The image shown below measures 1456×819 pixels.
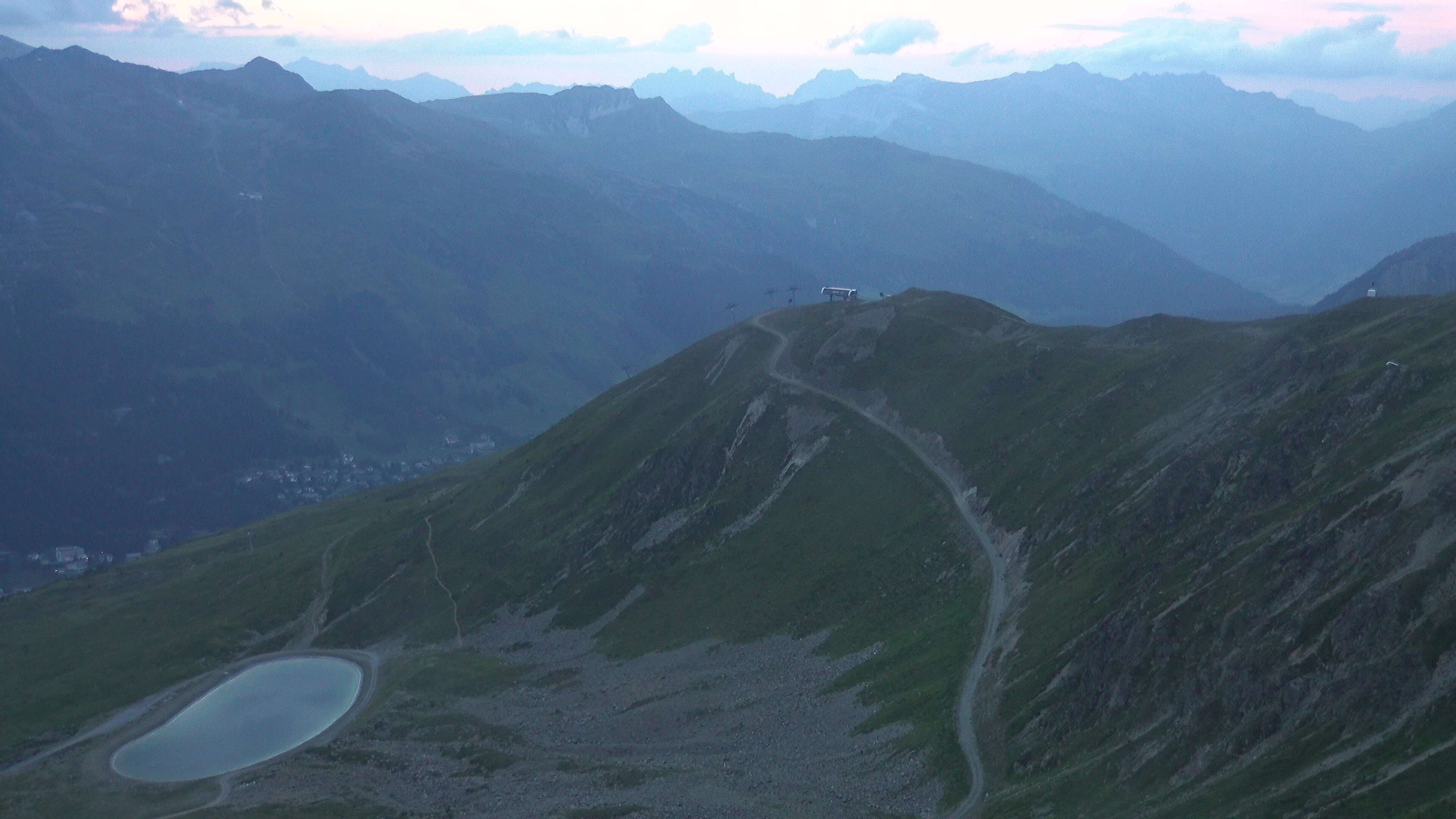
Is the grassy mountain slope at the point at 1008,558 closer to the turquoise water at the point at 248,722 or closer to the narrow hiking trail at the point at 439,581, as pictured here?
the narrow hiking trail at the point at 439,581

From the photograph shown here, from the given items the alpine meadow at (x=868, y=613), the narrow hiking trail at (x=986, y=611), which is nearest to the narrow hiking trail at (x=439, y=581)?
the alpine meadow at (x=868, y=613)

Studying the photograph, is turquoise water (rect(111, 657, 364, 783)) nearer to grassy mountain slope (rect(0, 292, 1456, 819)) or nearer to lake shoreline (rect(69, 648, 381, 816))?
lake shoreline (rect(69, 648, 381, 816))

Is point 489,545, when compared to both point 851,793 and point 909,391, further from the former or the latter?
point 851,793

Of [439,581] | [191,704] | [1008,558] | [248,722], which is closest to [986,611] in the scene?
[1008,558]

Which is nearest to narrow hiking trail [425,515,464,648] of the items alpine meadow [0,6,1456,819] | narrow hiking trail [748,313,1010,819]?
alpine meadow [0,6,1456,819]

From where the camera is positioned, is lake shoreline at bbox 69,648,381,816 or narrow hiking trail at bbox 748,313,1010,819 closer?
narrow hiking trail at bbox 748,313,1010,819

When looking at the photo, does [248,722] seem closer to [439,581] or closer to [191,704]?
[191,704]
